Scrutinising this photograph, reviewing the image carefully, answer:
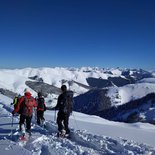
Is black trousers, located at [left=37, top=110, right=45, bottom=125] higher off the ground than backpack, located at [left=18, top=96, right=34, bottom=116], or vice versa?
backpack, located at [left=18, top=96, right=34, bottom=116]

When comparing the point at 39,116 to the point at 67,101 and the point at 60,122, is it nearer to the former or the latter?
the point at 60,122

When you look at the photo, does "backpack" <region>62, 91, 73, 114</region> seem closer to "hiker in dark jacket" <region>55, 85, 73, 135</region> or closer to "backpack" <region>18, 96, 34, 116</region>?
"hiker in dark jacket" <region>55, 85, 73, 135</region>

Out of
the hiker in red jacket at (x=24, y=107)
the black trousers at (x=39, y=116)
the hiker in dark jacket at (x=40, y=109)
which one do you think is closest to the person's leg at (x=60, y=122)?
the hiker in red jacket at (x=24, y=107)

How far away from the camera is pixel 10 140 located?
12719 mm

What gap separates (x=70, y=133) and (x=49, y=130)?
5.75ft

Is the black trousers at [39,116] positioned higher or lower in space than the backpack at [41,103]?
lower

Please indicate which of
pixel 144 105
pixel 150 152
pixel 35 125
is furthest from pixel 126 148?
pixel 144 105

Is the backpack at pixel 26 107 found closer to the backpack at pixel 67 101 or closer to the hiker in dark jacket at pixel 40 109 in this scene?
the backpack at pixel 67 101

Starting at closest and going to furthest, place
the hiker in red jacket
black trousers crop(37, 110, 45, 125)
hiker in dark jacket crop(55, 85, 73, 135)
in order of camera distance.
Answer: the hiker in red jacket < hiker in dark jacket crop(55, 85, 73, 135) < black trousers crop(37, 110, 45, 125)

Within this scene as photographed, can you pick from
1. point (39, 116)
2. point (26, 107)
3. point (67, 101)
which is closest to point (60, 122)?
point (67, 101)

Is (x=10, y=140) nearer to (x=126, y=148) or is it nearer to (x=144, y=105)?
(x=126, y=148)

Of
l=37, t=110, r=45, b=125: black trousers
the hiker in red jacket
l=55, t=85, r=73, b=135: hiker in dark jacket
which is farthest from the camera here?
l=37, t=110, r=45, b=125: black trousers

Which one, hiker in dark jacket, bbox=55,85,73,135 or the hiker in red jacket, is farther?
hiker in dark jacket, bbox=55,85,73,135

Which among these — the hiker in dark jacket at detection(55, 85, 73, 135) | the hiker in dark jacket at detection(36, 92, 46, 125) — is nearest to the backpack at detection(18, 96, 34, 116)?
the hiker in dark jacket at detection(55, 85, 73, 135)
